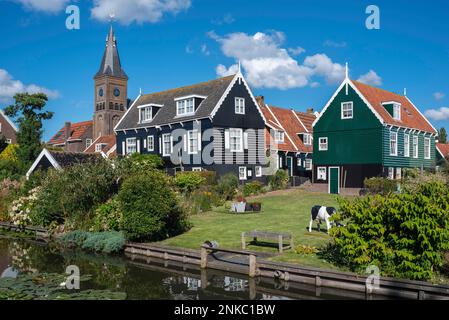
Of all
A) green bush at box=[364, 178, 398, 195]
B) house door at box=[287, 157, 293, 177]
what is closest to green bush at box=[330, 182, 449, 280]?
green bush at box=[364, 178, 398, 195]

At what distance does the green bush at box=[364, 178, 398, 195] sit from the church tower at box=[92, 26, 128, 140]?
61488mm

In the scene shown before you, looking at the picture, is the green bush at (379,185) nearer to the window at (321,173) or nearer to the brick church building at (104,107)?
the window at (321,173)

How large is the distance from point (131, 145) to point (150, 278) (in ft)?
115

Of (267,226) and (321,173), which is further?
(321,173)

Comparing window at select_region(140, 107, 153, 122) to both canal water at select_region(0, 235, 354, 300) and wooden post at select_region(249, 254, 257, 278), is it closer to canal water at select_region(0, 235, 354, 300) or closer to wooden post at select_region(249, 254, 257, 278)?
canal water at select_region(0, 235, 354, 300)

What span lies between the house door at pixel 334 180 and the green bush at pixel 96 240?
23863 mm

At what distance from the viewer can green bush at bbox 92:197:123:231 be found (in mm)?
25216

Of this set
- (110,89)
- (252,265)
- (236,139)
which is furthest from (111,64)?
(252,265)

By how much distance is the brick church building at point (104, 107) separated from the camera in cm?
8669

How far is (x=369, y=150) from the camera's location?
39.5m

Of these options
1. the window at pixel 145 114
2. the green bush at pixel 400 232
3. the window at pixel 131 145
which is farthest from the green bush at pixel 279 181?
the green bush at pixel 400 232

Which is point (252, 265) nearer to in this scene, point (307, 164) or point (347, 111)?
point (347, 111)

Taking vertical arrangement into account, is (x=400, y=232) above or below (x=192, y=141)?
below

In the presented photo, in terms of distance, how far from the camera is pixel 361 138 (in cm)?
4009
